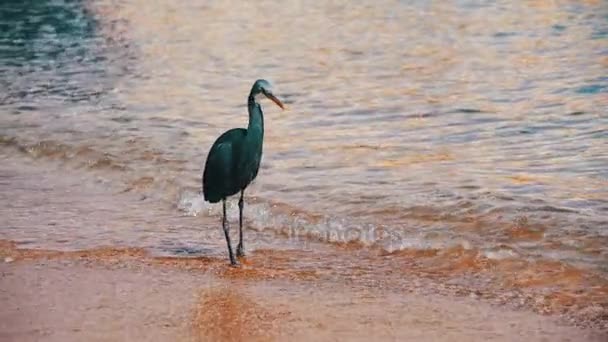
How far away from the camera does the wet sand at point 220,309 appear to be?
23.0 feet

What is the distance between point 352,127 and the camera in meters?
14.8

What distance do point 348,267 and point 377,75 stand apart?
34.4 feet

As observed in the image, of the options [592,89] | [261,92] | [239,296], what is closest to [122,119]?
[592,89]

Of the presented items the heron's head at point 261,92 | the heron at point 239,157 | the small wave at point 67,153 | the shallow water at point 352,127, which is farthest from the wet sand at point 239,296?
the small wave at point 67,153

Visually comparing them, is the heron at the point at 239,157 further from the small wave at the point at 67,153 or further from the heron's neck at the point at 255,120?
the small wave at the point at 67,153

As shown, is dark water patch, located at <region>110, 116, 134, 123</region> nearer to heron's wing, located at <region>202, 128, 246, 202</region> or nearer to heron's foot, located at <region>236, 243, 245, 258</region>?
heron's wing, located at <region>202, 128, 246, 202</region>

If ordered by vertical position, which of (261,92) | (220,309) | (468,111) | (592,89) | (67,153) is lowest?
(592,89)

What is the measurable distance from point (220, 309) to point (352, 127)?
743cm

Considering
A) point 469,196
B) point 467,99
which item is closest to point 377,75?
point 467,99

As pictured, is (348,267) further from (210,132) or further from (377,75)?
(377,75)

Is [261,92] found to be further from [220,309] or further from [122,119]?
[122,119]

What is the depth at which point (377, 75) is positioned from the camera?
62.7 ft

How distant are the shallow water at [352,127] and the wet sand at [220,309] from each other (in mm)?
1021

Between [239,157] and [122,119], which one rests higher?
[239,157]
